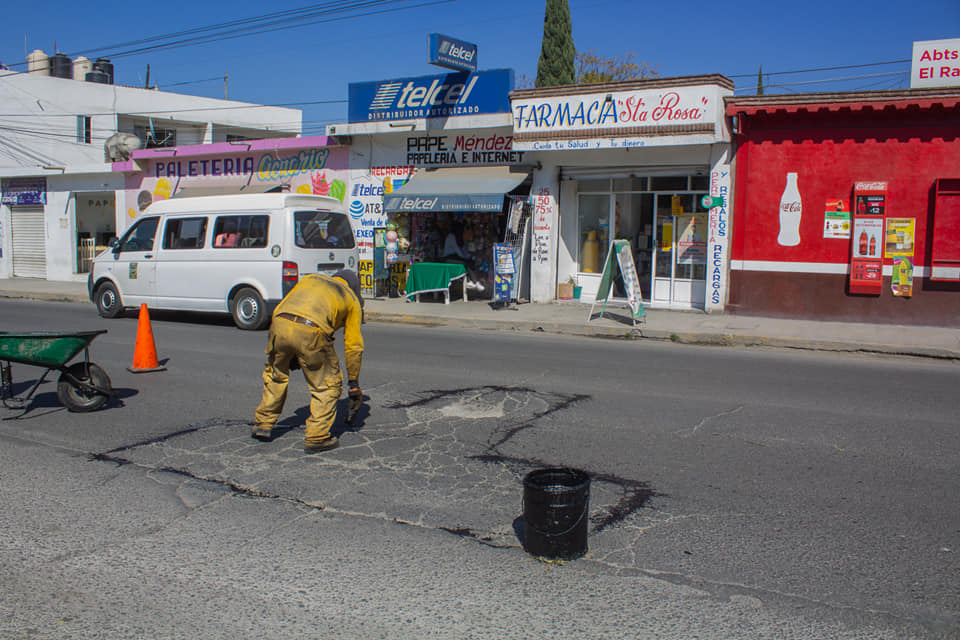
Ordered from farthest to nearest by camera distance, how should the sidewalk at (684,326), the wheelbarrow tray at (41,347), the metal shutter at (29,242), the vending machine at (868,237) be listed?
the metal shutter at (29,242)
the vending machine at (868,237)
the sidewalk at (684,326)
the wheelbarrow tray at (41,347)

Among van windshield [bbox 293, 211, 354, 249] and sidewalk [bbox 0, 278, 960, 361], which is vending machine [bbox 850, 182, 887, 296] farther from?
van windshield [bbox 293, 211, 354, 249]

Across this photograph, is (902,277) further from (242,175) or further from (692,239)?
(242,175)

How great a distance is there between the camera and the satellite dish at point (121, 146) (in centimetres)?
2412

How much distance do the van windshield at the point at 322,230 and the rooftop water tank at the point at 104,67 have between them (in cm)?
3159

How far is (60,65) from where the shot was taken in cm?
3725

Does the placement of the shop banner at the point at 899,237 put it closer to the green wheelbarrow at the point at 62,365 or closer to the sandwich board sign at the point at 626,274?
the sandwich board sign at the point at 626,274

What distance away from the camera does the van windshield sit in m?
12.7

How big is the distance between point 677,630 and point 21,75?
121 ft

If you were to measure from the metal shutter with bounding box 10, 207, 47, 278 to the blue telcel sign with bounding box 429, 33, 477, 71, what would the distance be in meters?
16.9

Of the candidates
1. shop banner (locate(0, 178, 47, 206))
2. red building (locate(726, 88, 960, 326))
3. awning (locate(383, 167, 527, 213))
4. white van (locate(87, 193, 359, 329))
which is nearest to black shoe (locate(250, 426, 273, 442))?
white van (locate(87, 193, 359, 329))

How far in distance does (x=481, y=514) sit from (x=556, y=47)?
99.6 ft

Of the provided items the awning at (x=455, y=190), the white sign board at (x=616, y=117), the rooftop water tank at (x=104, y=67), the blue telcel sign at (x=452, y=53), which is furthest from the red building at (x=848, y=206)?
the rooftop water tank at (x=104, y=67)

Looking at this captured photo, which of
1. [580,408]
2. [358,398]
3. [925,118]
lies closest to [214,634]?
[358,398]

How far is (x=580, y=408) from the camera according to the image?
7320 mm
